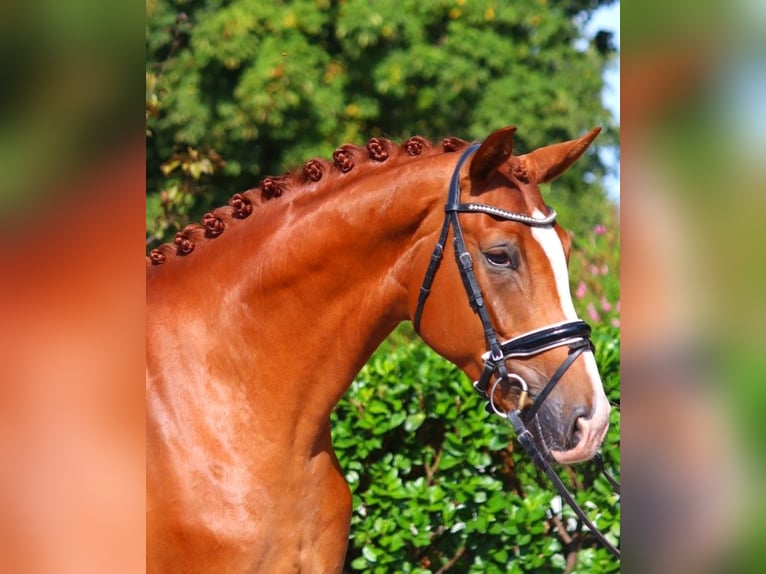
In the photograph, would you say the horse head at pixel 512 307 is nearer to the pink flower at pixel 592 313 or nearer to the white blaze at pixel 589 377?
the white blaze at pixel 589 377

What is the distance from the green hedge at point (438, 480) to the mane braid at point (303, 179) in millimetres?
1753

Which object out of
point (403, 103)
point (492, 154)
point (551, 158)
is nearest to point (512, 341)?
point (492, 154)

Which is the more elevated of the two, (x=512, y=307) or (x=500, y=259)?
(x=500, y=259)

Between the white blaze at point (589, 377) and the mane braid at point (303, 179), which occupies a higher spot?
the mane braid at point (303, 179)

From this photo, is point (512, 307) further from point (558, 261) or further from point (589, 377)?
point (589, 377)

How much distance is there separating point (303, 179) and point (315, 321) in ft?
1.54

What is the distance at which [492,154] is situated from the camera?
2.47 metres

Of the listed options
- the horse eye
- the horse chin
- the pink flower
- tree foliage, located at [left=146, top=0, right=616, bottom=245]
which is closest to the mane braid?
the horse eye

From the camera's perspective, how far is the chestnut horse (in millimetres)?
2424

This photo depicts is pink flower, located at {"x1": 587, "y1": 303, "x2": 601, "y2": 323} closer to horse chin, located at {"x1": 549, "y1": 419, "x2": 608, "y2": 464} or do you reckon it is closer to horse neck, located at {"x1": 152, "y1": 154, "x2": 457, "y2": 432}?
horse neck, located at {"x1": 152, "y1": 154, "x2": 457, "y2": 432}

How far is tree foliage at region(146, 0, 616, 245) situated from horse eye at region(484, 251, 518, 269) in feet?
18.9

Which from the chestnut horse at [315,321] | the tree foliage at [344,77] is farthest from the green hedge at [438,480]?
the tree foliage at [344,77]

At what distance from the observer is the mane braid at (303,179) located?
8.98 ft
